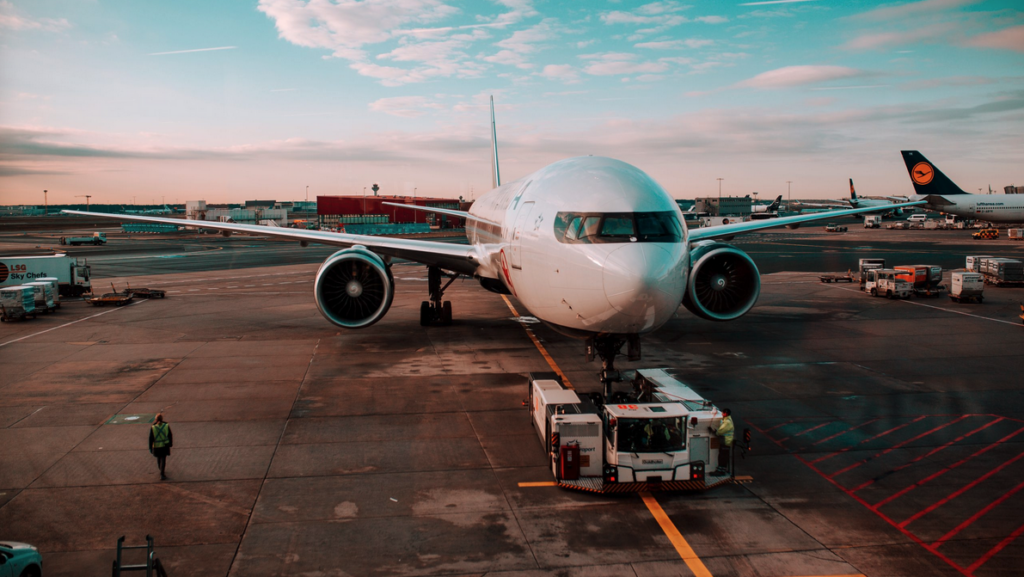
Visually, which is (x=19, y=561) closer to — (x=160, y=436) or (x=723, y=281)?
(x=160, y=436)

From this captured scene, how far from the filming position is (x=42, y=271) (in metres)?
34.3

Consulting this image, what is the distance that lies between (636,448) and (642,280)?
2971 mm

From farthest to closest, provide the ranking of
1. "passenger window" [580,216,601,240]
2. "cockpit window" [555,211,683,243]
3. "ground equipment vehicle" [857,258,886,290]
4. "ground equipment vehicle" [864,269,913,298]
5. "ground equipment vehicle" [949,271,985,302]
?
"ground equipment vehicle" [857,258,886,290] < "ground equipment vehicle" [864,269,913,298] < "ground equipment vehicle" [949,271,985,302] < "passenger window" [580,216,601,240] < "cockpit window" [555,211,683,243]

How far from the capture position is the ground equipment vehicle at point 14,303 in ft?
90.8

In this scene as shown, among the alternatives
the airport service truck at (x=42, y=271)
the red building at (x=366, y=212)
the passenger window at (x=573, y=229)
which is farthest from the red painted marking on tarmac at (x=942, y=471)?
the red building at (x=366, y=212)

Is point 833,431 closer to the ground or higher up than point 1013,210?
closer to the ground

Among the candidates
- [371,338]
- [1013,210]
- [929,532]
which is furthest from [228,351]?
[1013,210]

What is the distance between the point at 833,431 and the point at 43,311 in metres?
33.5

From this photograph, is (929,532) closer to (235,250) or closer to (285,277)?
(285,277)

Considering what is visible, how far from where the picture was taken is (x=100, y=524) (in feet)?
32.1

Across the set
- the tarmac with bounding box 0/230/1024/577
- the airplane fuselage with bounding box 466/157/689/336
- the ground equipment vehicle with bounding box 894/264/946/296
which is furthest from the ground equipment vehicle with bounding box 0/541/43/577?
the ground equipment vehicle with bounding box 894/264/946/296

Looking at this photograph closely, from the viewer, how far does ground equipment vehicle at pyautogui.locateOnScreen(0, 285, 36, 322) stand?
90.8 feet

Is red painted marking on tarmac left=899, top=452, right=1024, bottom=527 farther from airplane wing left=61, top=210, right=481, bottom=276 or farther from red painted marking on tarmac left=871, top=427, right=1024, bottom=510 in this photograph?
airplane wing left=61, top=210, right=481, bottom=276

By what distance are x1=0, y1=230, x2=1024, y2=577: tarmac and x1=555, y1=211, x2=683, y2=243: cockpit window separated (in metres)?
4.52
